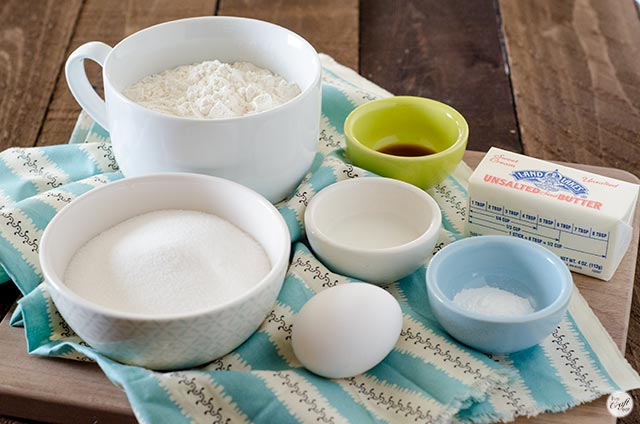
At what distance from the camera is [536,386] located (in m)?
0.71

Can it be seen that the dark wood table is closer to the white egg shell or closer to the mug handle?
the mug handle

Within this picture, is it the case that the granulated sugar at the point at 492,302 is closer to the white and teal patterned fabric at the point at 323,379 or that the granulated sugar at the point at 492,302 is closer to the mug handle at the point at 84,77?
the white and teal patterned fabric at the point at 323,379

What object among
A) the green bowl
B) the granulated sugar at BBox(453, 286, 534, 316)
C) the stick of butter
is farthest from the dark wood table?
the granulated sugar at BBox(453, 286, 534, 316)

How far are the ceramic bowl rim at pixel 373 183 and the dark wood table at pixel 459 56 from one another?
0.30 m

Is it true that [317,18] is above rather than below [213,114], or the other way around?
below

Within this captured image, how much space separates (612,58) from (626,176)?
38 cm

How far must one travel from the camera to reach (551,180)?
0.84 metres

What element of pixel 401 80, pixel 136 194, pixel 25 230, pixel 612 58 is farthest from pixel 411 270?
pixel 612 58

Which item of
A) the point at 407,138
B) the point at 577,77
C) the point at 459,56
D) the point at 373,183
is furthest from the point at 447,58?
the point at 373,183

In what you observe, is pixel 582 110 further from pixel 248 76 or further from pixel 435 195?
pixel 248 76

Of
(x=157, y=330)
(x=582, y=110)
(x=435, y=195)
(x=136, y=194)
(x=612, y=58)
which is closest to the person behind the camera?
(x=157, y=330)

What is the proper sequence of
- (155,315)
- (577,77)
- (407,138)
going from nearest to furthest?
(155,315), (407,138), (577,77)

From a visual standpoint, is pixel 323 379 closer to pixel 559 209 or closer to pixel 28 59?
pixel 559 209

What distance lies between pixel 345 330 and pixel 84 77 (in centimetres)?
39
